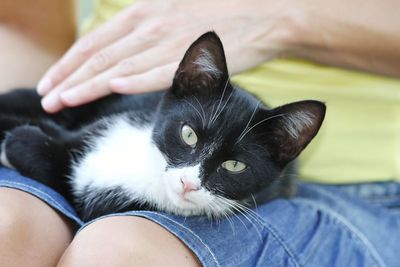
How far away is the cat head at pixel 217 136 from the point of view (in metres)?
1.04

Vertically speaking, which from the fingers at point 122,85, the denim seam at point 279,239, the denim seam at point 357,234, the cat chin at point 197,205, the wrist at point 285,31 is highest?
the wrist at point 285,31

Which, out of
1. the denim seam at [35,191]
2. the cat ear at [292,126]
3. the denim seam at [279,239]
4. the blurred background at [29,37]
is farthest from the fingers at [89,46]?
the denim seam at [279,239]

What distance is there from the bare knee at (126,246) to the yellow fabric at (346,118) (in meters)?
0.63

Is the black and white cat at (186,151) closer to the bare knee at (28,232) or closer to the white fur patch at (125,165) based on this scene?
the white fur patch at (125,165)

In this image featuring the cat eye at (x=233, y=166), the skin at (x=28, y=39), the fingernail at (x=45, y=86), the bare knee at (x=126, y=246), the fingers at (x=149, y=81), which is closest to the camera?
the bare knee at (x=126, y=246)

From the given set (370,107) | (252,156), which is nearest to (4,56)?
(252,156)

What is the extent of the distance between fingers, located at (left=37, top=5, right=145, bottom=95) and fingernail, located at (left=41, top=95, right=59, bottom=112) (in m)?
0.07

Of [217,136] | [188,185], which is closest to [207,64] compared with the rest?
[217,136]

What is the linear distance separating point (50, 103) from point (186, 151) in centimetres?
43

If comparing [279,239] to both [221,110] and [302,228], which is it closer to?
[302,228]

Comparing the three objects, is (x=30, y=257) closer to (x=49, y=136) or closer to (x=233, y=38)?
(x=49, y=136)

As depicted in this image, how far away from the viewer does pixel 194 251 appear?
3.02 feet

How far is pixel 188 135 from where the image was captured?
3.57 feet

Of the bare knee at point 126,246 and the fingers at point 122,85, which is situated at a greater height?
the fingers at point 122,85
